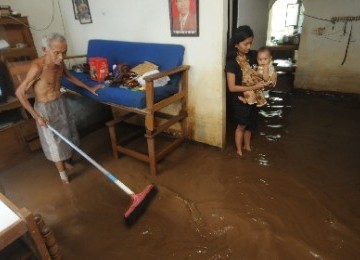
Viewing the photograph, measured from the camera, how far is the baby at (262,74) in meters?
2.56

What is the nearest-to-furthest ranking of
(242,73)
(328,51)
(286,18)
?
(242,73) < (328,51) < (286,18)

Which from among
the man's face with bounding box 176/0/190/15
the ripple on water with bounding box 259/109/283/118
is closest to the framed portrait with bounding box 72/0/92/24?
the man's face with bounding box 176/0/190/15

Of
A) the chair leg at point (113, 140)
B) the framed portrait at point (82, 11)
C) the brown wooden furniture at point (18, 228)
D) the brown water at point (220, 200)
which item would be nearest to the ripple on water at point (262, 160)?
the brown water at point (220, 200)

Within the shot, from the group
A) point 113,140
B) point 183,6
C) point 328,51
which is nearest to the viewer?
point 183,6

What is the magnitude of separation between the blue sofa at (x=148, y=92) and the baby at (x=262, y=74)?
747 millimetres

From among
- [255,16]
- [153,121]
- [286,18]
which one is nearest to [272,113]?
[255,16]

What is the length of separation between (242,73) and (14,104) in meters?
2.63

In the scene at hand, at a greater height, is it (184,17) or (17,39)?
(184,17)

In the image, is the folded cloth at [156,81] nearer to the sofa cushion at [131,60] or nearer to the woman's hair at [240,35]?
the sofa cushion at [131,60]

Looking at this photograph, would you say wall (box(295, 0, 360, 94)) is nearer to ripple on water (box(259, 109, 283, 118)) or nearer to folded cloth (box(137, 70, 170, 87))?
ripple on water (box(259, 109, 283, 118))

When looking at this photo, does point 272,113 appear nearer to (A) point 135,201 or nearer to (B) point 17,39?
(A) point 135,201

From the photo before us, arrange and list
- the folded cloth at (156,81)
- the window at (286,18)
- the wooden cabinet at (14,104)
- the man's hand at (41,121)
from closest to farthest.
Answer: the man's hand at (41,121), the folded cloth at (156,81), the wooden cabinet at (14,104), the window at (286,18)

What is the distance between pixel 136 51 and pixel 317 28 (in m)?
3.21

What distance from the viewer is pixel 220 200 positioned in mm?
2369
